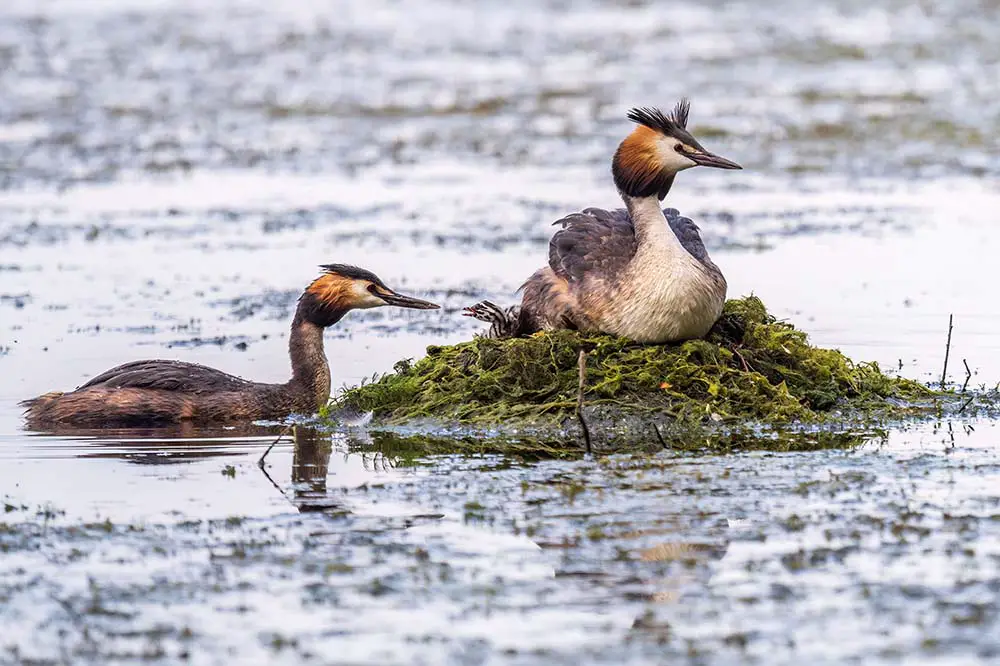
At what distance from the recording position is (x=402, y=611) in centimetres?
707

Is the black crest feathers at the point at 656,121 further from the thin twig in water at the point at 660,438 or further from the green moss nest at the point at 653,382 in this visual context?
the thin twig in water at the point at 660,438

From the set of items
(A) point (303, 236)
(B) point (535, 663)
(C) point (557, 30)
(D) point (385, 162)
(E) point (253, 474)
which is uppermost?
(C) point (557, 30)

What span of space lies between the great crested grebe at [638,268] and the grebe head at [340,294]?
2.47 ft

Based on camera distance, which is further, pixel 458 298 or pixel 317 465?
pixel 458 298

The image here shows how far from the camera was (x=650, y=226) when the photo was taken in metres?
10.7

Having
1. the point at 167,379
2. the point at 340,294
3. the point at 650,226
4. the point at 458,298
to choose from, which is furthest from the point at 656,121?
the point at 458,298

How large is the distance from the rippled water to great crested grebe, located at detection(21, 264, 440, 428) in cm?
33

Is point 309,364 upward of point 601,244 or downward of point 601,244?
downward

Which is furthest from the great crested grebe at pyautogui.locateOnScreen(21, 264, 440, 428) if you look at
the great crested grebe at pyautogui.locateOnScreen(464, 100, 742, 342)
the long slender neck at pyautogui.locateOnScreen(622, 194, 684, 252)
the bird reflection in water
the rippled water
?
the long slender neck at pyautogui.locateOnScreen(622, 194, 684, 252)

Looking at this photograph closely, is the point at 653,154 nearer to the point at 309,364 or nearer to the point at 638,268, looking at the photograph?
the point at 638,268

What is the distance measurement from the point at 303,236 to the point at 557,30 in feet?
56.3

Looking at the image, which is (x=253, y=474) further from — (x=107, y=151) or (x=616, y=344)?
(x=107, y=151)

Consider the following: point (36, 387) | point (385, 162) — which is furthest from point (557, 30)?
point (36, 387)

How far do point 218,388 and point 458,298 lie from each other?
3.78 metres
